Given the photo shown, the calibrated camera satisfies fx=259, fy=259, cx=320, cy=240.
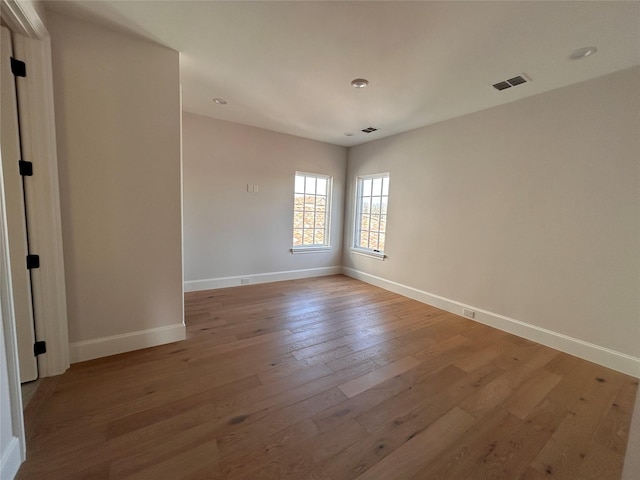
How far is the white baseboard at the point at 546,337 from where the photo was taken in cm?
226

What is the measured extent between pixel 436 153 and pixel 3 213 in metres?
4.13

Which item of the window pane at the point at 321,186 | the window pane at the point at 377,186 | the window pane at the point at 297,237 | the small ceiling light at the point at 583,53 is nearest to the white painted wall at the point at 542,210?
the small ceiling light at the point at 583,53

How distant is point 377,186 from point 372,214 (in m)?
0.52

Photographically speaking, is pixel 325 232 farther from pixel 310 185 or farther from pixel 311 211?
pixel 310 185

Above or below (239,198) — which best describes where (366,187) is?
above

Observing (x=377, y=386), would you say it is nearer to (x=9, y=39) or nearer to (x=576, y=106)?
(x=576, y=106)

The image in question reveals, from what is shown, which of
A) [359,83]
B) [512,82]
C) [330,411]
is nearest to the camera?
[330,411]

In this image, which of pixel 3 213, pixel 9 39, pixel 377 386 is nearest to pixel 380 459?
pixel 377 386

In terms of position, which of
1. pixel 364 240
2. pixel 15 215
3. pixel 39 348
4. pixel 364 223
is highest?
pixel 15 215

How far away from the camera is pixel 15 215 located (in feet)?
5.72

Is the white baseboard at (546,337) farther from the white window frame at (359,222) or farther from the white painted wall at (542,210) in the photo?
the white window frame at (359,222)

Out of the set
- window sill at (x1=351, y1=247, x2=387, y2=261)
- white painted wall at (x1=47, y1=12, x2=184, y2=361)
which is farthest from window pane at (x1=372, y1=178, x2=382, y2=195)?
white painted wall at (x1=47, y1=12, x2=184, y2=361)

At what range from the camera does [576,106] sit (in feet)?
8.08

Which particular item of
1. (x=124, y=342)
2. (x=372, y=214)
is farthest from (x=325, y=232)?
(x=124, y=342)
